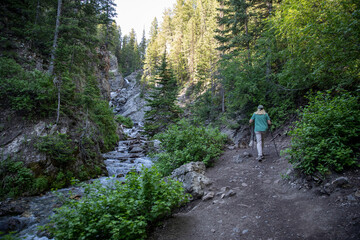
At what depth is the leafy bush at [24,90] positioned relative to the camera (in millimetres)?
8641

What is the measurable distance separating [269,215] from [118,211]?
317 cm

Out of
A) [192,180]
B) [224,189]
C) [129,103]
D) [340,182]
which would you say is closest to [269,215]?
[340,182]

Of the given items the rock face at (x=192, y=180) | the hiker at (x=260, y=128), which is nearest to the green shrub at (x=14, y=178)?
the rock face at (x=192, y=180)

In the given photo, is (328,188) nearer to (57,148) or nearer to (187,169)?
(187,169)

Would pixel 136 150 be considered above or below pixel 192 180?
below

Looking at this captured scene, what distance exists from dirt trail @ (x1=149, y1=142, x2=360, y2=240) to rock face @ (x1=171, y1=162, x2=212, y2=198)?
270mm

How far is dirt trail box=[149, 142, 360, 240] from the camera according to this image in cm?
293

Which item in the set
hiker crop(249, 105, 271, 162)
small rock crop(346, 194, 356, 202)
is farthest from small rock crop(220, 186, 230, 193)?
small rock crop(346, 194, 356, 202)

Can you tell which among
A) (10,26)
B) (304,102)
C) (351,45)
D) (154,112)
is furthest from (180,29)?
(351,45)

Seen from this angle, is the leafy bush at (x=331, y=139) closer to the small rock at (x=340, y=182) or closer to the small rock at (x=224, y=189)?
the small rock at (x=340, y=182)

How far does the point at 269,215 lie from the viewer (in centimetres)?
369

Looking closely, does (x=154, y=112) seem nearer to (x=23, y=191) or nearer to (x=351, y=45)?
(x=23, y=191)

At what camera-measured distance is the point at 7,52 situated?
10.2 metres

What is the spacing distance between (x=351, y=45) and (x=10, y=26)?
18005 millimetres
